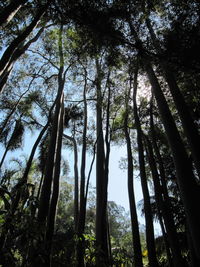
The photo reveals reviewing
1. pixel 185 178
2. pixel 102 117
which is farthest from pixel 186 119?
pixel 102 117

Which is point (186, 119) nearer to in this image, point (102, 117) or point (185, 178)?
point (185, 178)

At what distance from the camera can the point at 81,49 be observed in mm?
5590

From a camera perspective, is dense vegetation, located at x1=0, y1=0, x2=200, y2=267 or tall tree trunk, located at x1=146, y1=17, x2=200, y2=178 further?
tall tree trunk, located at x1=146, y1=17, x2=200, y2=178

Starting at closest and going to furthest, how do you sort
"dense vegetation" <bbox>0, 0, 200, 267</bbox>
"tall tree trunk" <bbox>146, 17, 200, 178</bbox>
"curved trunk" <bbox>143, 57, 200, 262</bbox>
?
"dense vegetation" <bbox>0, 0, 200, 267</bbox> < "curved trunk" <bbox>143, 57, 200, 262</bbox> < "tall tree trunk" <bbox>146, 17, 200, 178</bbox>

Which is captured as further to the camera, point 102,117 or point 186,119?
point 102,117

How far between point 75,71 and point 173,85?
421 cm

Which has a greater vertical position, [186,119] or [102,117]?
[102,117]

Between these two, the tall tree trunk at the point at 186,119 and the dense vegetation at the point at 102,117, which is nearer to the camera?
the dense vegetation at the point at 102,117

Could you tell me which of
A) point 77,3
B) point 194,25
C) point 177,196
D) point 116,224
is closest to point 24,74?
point 77,3

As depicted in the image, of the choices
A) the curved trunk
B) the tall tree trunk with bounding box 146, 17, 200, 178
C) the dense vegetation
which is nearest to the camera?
the dense vegetation

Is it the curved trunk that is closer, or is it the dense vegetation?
the dense vegetation

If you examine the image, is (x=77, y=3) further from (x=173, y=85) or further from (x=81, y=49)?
(x=173, y=85)

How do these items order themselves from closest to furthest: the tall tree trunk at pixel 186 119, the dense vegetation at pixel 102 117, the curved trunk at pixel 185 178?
the dense vegetation at pixel 102 117, the curved trunk at pixel 185 178, the tall tree trunk at pixel 186 119

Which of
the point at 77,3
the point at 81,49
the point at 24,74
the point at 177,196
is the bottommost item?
the point at 177,196
